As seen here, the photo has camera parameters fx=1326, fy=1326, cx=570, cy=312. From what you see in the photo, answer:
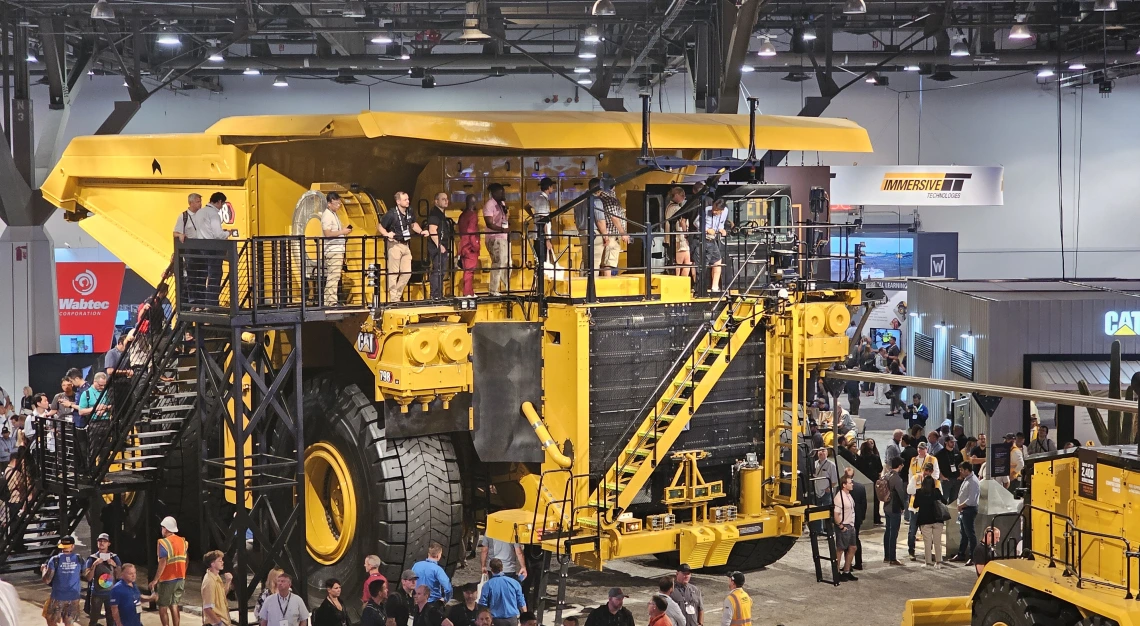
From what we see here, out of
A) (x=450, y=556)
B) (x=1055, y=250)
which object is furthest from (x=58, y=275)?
(x=1055, y=250)

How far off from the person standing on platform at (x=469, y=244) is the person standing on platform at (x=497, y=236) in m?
0.16

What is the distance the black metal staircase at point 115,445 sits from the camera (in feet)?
52.2

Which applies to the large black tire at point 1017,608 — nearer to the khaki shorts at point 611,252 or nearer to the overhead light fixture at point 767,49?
the khaki shorts at point 611,252

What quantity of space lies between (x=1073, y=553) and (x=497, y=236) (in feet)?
23.0

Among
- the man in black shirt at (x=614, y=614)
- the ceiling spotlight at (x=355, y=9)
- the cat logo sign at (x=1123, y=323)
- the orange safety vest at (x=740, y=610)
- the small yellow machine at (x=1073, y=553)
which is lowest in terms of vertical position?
the orange safety vest at (x=740, y=610)

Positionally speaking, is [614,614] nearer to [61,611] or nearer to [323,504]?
[323,504]

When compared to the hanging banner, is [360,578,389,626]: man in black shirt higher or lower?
lower

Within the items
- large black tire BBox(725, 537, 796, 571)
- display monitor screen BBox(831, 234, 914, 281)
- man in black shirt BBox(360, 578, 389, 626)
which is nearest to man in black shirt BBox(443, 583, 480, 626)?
man in black shirt BBox(360, 578, 389, 626)

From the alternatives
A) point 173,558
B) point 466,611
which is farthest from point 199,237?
point 466,611

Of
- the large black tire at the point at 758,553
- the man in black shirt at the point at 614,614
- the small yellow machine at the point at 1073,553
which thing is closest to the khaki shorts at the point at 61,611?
the man in black shirt at the point at 614,614

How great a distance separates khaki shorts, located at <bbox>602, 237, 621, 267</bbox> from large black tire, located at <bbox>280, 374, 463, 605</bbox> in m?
2.79

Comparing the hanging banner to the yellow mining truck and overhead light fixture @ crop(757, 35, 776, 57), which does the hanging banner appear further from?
overhead light fixture @ crop(757, 35, 776, 57)

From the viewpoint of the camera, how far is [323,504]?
51.2 feet

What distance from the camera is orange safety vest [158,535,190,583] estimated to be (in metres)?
14.0
